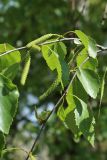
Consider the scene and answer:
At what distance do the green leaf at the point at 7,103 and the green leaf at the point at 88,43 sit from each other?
27 centimetres

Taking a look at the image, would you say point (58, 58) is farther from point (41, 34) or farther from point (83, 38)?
point (41, 34)

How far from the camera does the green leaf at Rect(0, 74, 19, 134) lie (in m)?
1.31

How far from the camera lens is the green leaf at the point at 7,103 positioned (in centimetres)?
131

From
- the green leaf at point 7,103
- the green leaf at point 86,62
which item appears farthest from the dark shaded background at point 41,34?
the green leaf at point 7,103

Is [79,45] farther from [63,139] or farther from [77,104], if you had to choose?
[63,139]

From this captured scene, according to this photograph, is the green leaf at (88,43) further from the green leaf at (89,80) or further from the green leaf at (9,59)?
the green leaf at (9,59)

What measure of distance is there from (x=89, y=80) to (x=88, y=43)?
11 cm

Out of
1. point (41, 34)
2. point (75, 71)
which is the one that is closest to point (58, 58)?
point (75, 71)

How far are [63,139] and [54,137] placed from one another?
0.75ft

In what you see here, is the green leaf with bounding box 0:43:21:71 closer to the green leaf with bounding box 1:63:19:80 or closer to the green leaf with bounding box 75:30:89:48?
the green leaf with bounding box 1:63:19:80

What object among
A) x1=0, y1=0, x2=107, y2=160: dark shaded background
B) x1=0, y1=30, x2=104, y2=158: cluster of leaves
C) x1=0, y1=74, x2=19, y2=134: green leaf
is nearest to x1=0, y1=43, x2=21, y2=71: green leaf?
Result: x1=0, y1=30, x2=104, y2=158: cluster of leaves

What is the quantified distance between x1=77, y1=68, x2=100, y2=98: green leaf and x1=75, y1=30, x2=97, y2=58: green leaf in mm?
56

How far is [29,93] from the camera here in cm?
591

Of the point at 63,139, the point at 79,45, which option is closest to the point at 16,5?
the point at 63,139
